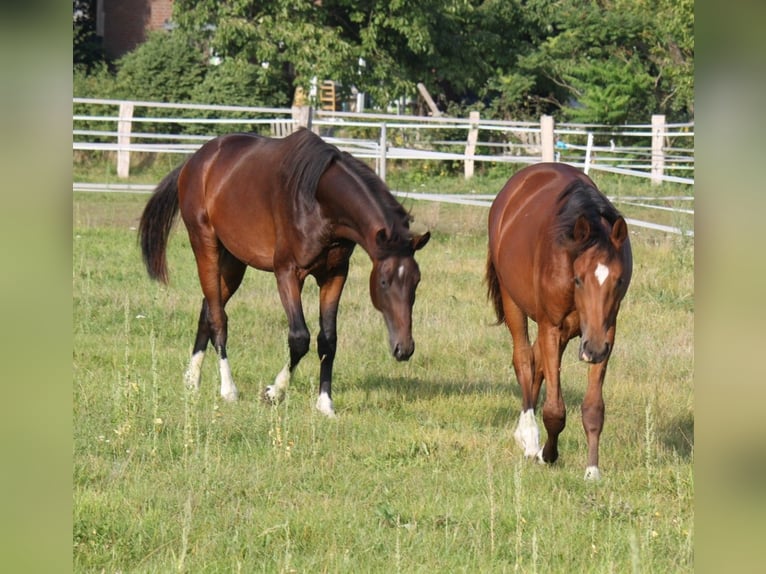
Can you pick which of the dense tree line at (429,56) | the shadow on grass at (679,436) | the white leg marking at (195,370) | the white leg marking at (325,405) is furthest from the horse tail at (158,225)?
the dense tree line at (429,56)

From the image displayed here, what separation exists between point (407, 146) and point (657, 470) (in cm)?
1912

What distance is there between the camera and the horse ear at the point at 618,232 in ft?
17.6

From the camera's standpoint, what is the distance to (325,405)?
7.24 metres

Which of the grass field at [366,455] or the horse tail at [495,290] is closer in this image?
the grass field at [366,455]

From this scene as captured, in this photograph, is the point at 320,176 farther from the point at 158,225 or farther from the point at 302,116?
the point at 302,116

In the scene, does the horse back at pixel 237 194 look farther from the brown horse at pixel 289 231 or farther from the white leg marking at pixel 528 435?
the white leg marking at pixel 528 435

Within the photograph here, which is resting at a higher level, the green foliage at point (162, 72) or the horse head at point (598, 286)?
the green foliage at point (162, 72)

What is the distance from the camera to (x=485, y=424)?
7.11m

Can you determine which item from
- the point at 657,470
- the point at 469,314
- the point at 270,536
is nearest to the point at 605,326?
the point at 657,470

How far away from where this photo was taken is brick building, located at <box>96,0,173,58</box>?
33656 millimetres

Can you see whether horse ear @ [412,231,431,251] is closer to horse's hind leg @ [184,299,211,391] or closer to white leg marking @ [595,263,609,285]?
white leg marking @ [595,263,609,285]

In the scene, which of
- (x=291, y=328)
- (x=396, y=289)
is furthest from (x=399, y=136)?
(x=396, y=289)

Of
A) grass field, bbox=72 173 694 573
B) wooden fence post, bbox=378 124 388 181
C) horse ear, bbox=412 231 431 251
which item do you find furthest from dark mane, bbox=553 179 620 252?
wooden fence post, bbox=378 124 388 181

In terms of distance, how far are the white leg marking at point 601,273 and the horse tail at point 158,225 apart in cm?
452
